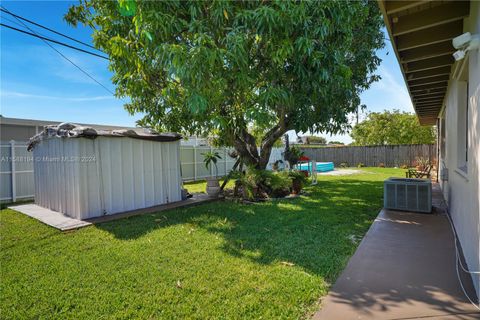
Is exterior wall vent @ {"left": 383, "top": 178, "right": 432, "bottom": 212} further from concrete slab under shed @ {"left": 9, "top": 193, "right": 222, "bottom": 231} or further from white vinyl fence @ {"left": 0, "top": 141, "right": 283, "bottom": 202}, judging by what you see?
white vinyl fence @ {"left": 0, "top": 141, "right": 283, "bottom": 202}

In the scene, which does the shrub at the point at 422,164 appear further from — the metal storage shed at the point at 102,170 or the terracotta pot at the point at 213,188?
the metal storage shed at the point at 102,170

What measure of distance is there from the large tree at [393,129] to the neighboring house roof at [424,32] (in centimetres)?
1575

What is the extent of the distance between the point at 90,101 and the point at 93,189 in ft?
44.4

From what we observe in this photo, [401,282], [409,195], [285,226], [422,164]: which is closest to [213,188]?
[285,226]

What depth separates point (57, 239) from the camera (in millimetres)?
4668

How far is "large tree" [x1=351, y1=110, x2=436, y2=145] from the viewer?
20.7 m

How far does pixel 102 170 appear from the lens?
6.14 m

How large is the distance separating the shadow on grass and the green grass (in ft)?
0.07

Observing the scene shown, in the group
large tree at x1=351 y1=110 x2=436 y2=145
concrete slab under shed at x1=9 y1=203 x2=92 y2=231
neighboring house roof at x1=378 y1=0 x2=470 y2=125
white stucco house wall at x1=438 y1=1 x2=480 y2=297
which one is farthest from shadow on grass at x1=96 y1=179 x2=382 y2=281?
large tree at x1=351 y1=110 x2=436 y2=145

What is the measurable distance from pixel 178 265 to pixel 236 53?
12.0 feet

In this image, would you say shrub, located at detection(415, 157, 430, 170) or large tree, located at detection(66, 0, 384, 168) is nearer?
large tree, located at detection(66, 0, 384, 168)

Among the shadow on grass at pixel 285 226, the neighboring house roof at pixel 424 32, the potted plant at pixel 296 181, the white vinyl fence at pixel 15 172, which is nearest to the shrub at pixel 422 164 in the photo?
the shadow on grass at pixel 285 226

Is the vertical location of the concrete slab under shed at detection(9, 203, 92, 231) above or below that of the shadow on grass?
above

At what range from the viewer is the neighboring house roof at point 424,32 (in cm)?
310
